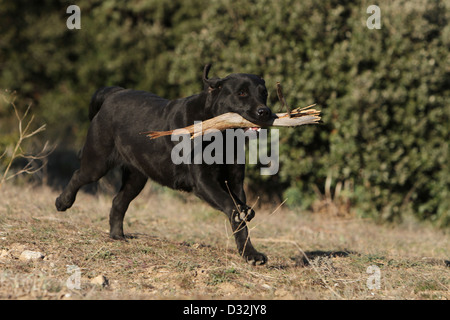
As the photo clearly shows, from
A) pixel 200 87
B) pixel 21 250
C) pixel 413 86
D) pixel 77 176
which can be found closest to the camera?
pixel 21 250

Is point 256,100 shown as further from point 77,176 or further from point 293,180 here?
point 293,180

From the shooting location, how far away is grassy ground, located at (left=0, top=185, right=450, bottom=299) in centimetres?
443

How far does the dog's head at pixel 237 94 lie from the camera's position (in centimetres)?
517

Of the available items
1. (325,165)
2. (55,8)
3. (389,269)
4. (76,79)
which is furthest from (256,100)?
(55,8)

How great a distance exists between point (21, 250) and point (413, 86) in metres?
7.10

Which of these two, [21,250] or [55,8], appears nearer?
[21,250]

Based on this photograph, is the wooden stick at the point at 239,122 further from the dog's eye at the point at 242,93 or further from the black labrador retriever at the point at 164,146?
the dog's eye at the point at 242,93

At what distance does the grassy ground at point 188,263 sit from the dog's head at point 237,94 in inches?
40.5

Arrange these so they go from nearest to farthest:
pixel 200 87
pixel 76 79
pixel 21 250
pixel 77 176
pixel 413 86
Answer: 1. pixel 21 250
2. pixel 77 176
3. pixel 413 86
4. pixel 200 87
5. pixel 76 79

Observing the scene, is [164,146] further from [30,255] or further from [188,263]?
[30,255]

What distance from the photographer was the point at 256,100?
5203 millimetres

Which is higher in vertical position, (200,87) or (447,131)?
(200,87)

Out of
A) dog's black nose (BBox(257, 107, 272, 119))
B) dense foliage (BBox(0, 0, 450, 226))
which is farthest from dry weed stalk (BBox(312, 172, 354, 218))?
dog's black nose (BBox(257, 107, 272, 119))

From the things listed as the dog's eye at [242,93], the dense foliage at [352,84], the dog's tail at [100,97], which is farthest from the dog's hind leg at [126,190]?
the dense foliage at [352,84]
